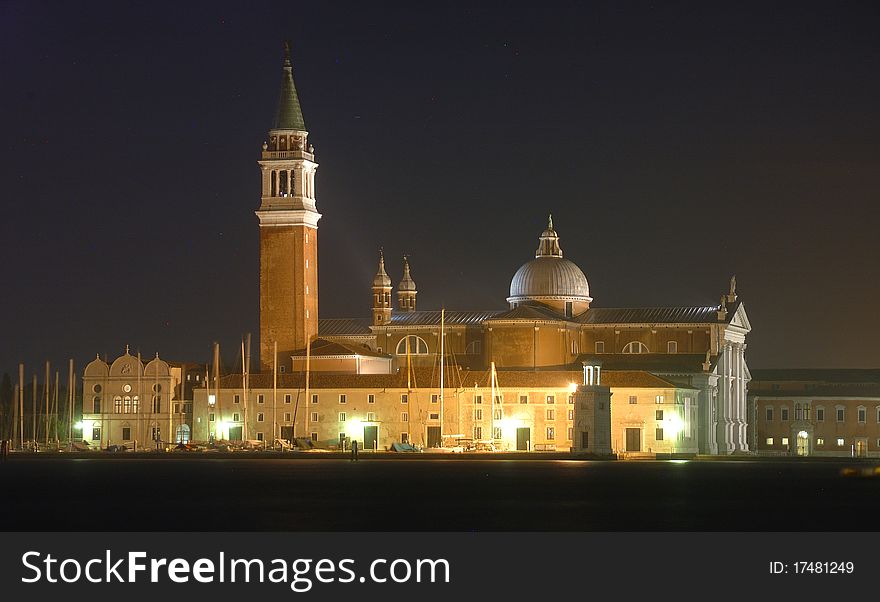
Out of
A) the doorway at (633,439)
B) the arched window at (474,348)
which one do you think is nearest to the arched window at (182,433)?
the arched window at (474,348)

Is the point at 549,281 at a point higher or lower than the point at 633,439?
higher

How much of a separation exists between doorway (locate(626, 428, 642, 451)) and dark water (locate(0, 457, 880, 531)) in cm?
1420

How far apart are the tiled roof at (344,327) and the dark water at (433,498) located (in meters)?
34.2

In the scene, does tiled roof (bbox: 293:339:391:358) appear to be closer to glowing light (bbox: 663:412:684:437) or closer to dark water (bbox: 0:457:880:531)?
glowing light (bbox: 663:412:684:437)

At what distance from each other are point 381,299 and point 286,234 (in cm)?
1058

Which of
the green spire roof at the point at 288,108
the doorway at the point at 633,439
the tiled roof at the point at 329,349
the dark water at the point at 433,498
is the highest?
the green spire roof at the point at 288,108

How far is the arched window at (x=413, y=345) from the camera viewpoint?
375 feet

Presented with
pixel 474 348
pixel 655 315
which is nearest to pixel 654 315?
pixel 655 315

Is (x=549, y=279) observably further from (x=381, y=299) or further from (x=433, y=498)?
(x=433, y=498)

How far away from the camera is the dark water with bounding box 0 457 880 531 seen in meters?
42.8

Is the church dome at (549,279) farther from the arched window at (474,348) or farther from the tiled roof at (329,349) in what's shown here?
the tiled roof at (329,349)

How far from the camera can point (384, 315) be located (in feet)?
385

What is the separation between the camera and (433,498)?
5341 cm

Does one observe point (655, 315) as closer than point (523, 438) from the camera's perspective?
No
